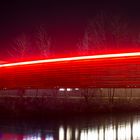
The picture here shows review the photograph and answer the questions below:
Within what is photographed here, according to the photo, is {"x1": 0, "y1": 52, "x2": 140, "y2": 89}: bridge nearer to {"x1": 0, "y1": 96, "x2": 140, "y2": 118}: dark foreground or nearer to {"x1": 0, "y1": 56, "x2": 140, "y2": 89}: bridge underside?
{"x1": 0, "y1": 56, "x2": 140, "y2": 89}: bridge underside

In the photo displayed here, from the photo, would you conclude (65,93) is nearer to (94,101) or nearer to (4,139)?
(94,101)

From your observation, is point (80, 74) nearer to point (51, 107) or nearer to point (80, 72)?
point (80, 72)

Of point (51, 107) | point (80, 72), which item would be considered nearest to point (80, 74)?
point (80, 72)

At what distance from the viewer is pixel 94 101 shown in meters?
29.8

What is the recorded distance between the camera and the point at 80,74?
17.6 meters

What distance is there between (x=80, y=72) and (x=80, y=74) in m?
0.10

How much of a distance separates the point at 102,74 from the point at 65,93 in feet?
54.4

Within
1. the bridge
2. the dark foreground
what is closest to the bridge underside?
the bridge

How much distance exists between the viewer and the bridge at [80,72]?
15.8 m

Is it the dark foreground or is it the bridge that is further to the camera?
the dark foreground

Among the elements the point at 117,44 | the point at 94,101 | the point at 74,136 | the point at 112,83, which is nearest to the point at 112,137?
the point at 74,136

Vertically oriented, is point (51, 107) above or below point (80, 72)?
below

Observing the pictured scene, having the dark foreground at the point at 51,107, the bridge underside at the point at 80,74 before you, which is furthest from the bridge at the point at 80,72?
the dark foreground at the point at 51,107

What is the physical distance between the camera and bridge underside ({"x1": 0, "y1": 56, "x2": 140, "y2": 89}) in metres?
15.8
